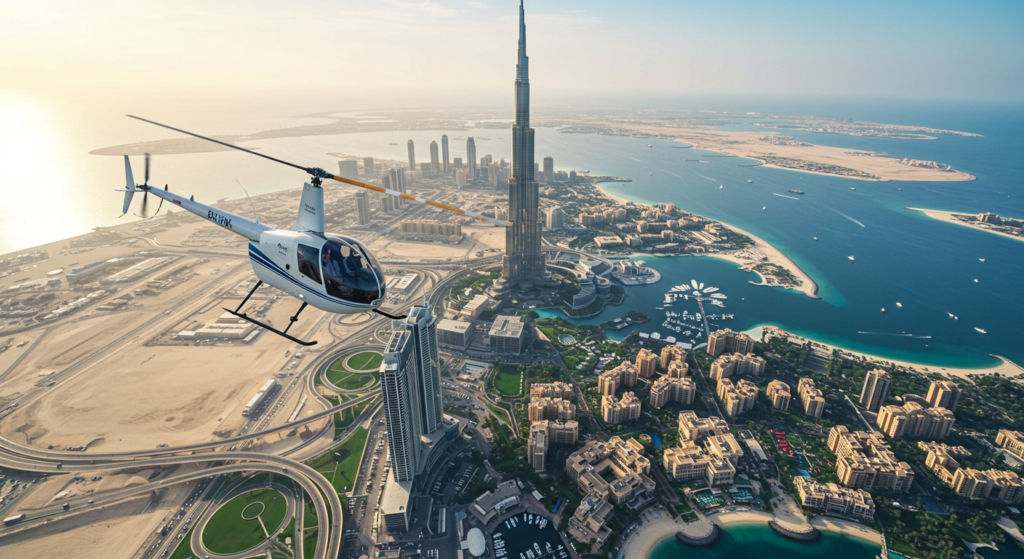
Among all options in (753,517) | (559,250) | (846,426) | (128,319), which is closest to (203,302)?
(128,319)

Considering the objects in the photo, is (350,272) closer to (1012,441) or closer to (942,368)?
(1012,441)

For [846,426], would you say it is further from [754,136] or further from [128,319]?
[754,136]

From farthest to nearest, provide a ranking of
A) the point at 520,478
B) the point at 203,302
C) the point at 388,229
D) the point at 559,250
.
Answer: the point at 388,229
the point at 559,250
the point at 203,302
the point at 520,478

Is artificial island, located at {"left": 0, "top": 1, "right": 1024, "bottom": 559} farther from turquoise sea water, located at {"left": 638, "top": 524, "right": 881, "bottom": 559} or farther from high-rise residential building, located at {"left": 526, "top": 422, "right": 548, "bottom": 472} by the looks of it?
turquoise sea water, located at {"left": 638, "top": 524, "right": 881, "bottom": 559}

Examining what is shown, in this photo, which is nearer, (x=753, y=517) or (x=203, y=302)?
(x=753, y=517)

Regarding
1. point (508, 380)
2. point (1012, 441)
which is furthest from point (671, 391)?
point (1012, 441)

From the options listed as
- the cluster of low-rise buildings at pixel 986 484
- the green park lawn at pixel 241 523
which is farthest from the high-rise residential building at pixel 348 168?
the cluster of low-rise buildings at pixel 986 484

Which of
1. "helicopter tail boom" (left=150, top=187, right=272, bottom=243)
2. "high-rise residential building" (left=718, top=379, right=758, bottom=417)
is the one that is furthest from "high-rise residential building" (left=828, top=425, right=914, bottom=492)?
"helicopter tail boom" (left=150, top=187, right=272, bottom=243)
